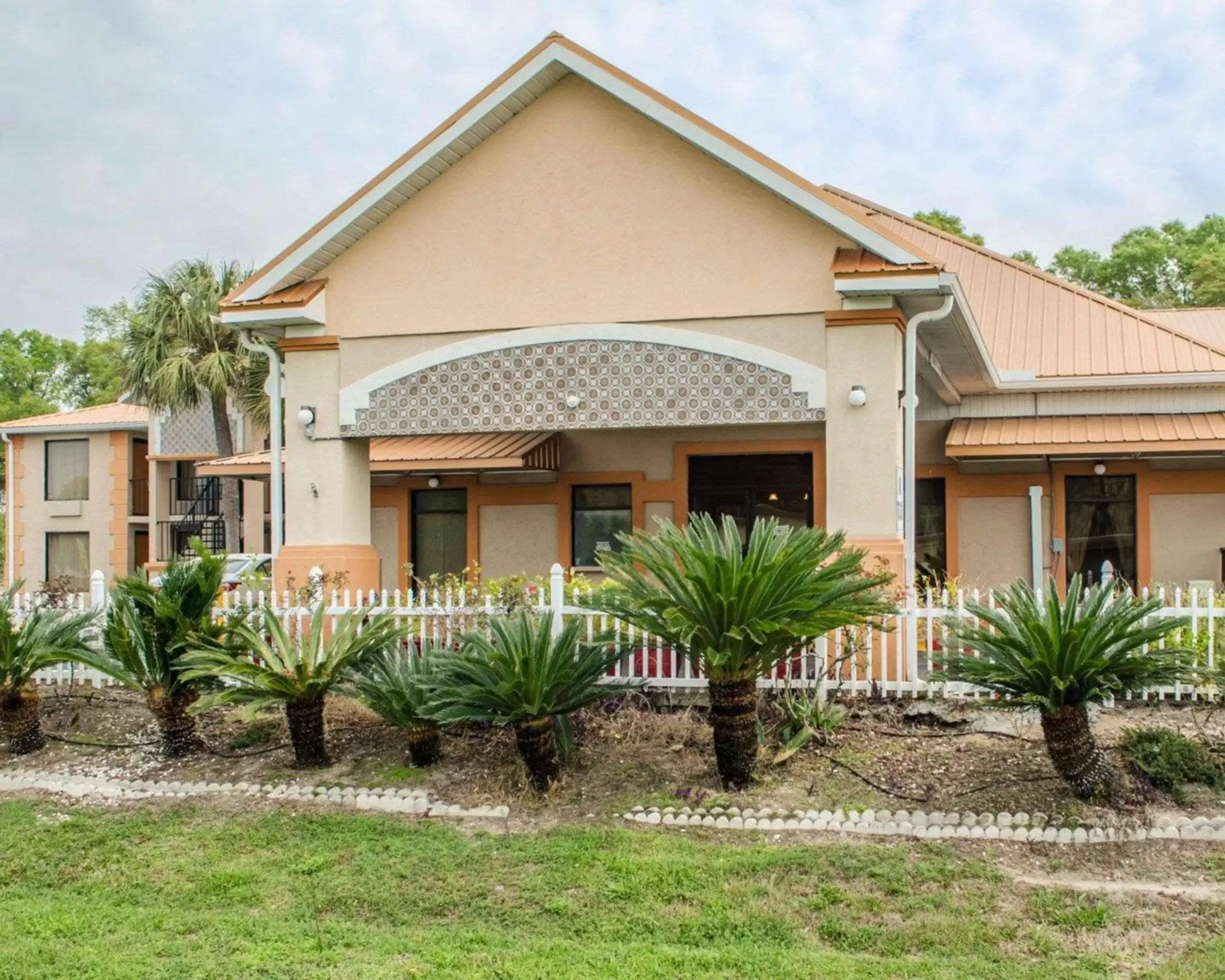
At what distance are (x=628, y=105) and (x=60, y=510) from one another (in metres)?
26.8

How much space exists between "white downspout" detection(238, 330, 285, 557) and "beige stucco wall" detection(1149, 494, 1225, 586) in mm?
11285

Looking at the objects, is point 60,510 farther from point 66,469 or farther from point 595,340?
point 595,340

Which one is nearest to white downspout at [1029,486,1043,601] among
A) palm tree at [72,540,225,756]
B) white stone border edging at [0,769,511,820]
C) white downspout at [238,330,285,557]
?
white downspout at [238,330,285,557]

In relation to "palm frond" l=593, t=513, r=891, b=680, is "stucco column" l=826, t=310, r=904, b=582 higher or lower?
higher

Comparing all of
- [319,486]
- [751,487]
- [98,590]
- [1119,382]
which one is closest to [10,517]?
[98,590]

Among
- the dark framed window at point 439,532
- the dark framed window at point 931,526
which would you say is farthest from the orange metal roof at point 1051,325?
the dark framed window at point 439,532

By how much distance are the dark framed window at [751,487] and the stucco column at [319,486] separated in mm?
5228

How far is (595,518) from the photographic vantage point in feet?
53.3

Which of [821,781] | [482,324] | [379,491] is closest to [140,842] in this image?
[821,781]

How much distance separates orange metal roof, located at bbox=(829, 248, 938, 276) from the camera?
10.5 m

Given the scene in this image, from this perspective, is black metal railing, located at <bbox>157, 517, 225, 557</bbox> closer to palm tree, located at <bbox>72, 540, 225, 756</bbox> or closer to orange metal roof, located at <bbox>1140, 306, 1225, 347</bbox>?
palm tree, located at <bbox>72, 540, 225, 756</bbox>

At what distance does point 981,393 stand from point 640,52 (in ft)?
22.5

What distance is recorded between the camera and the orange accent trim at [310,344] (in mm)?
12398

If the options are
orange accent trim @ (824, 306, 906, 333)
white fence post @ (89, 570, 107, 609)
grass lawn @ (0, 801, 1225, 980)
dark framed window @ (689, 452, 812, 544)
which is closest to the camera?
grass lawn @ (0, 801, 1225, 980)
